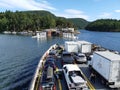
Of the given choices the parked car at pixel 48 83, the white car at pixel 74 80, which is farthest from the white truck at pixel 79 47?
the parked car at pixel 48 83

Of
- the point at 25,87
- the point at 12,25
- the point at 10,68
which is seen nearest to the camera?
the point at 25,87

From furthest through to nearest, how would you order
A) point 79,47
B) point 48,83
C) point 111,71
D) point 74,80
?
point 79,47
point 111,71
point 48,83
point 74,80

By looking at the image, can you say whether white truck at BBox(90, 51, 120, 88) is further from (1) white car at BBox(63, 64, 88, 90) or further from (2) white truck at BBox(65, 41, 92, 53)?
(2) white truck at BBox(65, 41, 92, 53)

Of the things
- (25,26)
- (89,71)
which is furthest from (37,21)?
(89,71)

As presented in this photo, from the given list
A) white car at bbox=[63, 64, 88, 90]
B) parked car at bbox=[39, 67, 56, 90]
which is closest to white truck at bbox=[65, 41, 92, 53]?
white car at bbox=[63, 64, 88, 90]

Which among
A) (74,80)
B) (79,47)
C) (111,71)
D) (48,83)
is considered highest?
(111,71)

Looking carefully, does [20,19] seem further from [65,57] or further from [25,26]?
[65,57]

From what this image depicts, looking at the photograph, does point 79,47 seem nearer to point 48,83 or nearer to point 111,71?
point 111,71

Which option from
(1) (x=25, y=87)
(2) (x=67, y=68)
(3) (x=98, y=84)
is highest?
(2) (x=67, y=68)

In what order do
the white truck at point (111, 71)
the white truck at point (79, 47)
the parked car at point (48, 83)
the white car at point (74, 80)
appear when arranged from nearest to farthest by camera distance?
the parked car at point (48, 83)
the white car at point (74, 80)
the white truck at point (111, 71)
the white truck at point (79, 47)

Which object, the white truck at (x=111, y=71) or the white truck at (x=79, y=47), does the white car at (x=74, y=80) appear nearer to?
the white truck at (x=111, y=71)

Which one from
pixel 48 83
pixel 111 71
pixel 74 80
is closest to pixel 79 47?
pixel 111 71
